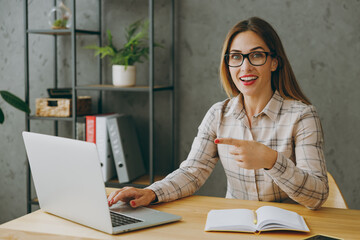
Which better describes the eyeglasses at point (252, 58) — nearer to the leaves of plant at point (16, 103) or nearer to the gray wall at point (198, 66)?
the gray wall at point (198, 66)

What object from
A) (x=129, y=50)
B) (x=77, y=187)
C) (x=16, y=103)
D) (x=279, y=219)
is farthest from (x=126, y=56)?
(x=279, y=219)

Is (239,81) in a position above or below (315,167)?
above

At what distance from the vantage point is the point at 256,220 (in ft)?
4.18

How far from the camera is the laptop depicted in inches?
44.7

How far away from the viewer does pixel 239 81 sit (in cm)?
178

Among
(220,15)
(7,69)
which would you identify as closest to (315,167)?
(220,15)

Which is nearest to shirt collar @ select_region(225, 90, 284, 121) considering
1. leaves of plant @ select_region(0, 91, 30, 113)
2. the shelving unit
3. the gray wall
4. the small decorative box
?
the shelving unit

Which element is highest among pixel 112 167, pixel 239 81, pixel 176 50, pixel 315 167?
pixel 176 50

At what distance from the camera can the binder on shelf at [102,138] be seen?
265 centimetres

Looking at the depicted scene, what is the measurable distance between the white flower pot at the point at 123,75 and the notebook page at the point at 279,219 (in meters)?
1.52

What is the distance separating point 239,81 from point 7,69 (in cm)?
196

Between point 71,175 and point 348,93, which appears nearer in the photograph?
point 71,175

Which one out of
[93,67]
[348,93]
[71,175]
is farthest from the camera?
[93,67]

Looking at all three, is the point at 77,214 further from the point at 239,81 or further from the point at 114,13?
the point at 114,13
